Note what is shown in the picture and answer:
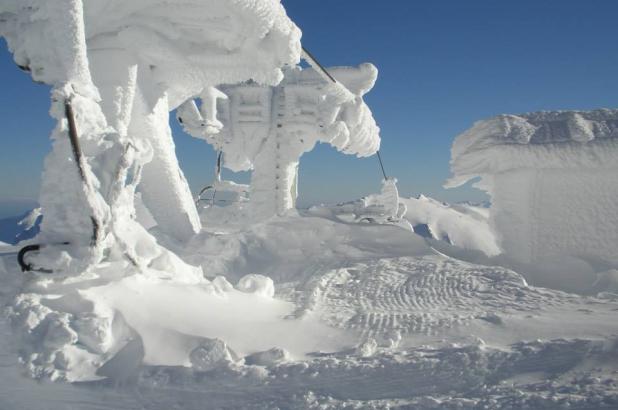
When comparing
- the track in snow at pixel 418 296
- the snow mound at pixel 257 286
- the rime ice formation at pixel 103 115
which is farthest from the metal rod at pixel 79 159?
the track in snow at pixel 418 296

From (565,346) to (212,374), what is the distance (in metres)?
1.60

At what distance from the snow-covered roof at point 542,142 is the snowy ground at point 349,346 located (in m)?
1.29

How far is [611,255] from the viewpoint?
414 centimetres

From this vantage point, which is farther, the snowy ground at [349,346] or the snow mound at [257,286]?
the snow mound at [257,286]

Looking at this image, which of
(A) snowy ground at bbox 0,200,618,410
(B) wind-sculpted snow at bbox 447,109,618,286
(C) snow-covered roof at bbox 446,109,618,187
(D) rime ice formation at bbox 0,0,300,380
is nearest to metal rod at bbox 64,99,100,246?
(D) rime ice formation at bbox 0,0,300,380

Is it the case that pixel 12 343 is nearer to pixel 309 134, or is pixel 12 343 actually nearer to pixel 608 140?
pixel 608 140

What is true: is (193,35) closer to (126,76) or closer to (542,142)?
(126,76)

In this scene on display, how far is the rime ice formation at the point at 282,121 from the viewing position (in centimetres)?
755

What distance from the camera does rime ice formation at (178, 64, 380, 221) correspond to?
755 cm

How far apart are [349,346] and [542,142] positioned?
2.91 metres

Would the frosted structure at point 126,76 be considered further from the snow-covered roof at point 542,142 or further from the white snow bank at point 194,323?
the snow-covered roof at point 542,142

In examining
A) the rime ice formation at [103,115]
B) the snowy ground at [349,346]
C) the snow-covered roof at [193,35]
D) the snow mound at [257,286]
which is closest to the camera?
the snowy ground at [349,346]

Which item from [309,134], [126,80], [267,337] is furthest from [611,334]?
[309,134]

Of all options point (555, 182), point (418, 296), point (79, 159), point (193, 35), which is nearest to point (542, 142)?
point (555, 182)
